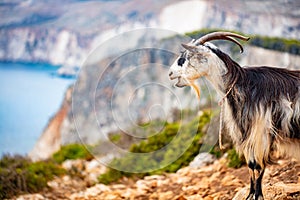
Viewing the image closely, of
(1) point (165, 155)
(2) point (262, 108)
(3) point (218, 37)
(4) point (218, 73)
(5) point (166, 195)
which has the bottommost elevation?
(5) point (166, 195)

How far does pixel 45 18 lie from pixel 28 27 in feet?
18.5

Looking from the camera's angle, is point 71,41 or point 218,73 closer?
point 218,73

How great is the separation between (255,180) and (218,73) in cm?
111

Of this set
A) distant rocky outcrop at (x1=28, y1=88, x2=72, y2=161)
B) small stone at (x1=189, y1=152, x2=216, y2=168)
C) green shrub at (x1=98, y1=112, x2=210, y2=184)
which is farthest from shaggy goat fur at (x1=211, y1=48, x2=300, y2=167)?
distant rocky outcrop at (x1=28, y1=88, x2=72, y2=161)

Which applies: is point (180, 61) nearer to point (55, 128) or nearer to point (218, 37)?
point (218, 37)

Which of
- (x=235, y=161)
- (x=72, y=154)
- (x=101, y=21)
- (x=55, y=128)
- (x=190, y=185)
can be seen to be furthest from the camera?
(x=101, y=21)

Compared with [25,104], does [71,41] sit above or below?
above

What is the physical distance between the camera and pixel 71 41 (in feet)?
152

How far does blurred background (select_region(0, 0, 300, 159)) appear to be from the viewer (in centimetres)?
1709

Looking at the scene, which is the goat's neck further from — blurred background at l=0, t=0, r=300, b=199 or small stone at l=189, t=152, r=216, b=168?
small stone at l=189, t=152, r=216, b=168

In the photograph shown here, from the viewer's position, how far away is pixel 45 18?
45.5m

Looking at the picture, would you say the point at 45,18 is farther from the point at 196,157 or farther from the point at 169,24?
the point at 196,157

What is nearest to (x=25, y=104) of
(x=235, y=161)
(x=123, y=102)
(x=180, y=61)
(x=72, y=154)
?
(x=123, y=102)

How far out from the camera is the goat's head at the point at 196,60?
4.29 meters
